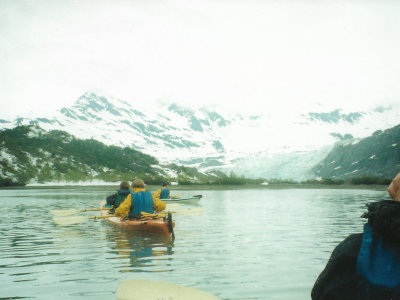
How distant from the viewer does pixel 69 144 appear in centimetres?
19050

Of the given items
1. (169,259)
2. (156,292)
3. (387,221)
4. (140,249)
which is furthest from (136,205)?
(387,221)

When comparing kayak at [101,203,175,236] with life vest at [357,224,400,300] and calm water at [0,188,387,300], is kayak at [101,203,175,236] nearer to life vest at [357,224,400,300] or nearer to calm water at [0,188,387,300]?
calm water at [0,188,387,300]

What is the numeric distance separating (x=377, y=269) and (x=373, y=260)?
7 centimetres

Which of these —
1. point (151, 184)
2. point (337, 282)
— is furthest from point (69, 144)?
point (337, 282)

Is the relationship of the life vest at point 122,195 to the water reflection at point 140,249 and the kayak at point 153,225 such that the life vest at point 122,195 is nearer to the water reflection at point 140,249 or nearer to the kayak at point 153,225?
the water reflection at point 140,249

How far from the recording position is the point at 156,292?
19.3 feet

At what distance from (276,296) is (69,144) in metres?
192

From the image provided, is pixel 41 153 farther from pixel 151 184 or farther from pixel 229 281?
pixel 229 281

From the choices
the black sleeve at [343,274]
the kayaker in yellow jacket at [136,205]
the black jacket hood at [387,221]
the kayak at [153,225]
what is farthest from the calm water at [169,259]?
the black jacket hood at [387,221]

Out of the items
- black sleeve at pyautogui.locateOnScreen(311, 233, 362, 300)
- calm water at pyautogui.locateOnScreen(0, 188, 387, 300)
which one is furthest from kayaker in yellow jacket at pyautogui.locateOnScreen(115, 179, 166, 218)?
black sleeve at pyautogui.locateOnScreen(311, 233, 362, 300)

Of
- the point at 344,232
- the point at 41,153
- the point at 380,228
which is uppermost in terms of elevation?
the point at 41,153

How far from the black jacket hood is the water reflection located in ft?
24.0

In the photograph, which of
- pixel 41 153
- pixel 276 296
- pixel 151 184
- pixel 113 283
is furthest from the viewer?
pixel 41 153

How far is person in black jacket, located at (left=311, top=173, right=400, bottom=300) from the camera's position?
291 cm
